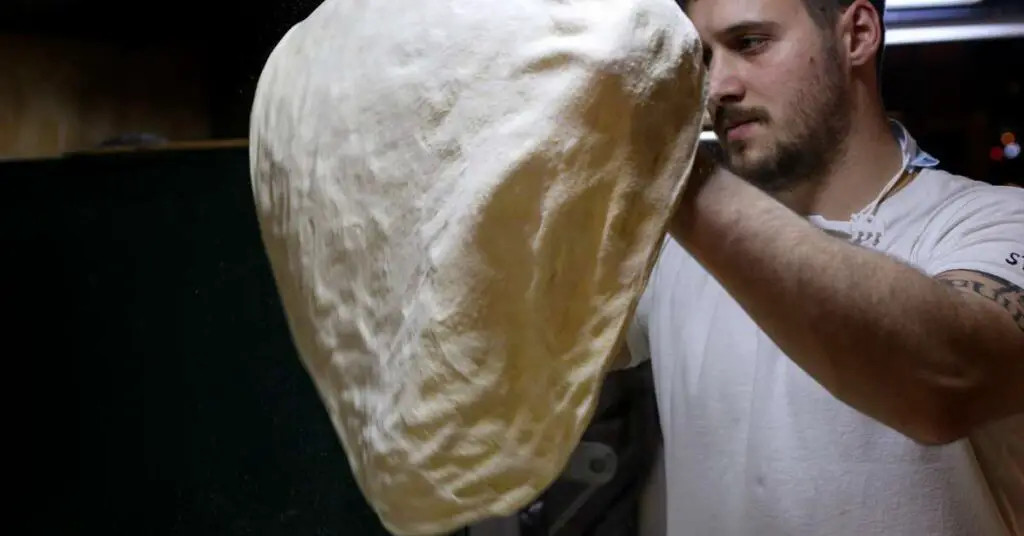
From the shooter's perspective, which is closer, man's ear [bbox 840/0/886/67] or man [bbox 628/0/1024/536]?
man [bbox 628/0/1024/536]

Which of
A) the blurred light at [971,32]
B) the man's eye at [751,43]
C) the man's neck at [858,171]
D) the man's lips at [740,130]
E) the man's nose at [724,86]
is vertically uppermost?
the man's eye at [751,43]

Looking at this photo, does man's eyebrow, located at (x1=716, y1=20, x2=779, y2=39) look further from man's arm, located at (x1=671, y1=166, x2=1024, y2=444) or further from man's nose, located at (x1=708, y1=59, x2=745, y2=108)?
man's arm, located at (x1=671, y1=166, x2=1024, y2=444)

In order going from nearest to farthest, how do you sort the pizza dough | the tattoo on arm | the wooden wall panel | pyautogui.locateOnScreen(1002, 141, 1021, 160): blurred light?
1. the pizza dough
2. the tattoo on arm
3. pyautogui.locateOnScreen(1002, 141, 1021, 160): blurred light
4. the wooden wall panel

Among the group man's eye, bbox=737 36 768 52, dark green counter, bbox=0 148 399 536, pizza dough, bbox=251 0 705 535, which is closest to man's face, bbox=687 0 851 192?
man's eye, bbox=737 36 768 52

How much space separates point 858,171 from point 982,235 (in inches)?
7.7

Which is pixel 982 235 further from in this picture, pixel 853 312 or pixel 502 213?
pixel 502 213

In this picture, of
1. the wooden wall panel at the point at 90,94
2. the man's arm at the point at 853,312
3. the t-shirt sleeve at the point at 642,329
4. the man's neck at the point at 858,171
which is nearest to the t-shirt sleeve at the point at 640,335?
the t-shirt sleeve at the point at 642,329

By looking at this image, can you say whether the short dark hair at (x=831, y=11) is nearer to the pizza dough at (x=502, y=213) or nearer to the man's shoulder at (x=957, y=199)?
the man's shoulder at (x=957, y=199)

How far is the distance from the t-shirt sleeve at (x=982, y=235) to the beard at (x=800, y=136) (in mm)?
143

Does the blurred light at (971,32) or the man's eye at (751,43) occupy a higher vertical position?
the man's eye at (751,43)

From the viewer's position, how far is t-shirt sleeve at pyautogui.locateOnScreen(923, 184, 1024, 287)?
29.2 inches

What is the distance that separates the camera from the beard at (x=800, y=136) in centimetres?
92

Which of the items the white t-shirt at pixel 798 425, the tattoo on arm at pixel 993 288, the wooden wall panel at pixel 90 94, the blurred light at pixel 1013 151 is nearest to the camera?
the tattoo on arm at pixel 993 288

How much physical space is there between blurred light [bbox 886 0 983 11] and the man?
3 centimetres
